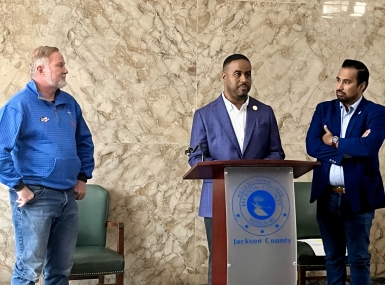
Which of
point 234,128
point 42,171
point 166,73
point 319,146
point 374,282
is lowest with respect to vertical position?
point 374,282

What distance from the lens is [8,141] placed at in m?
3.21

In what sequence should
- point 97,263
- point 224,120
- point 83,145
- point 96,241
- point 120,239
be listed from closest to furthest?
point 224,120, point 83,145, point 97,263, point 120,239, point 96,241

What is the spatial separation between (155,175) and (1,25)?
5.77ft

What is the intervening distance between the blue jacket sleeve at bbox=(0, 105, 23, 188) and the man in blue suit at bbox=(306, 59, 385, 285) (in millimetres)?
1781

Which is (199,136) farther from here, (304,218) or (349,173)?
(304,218)

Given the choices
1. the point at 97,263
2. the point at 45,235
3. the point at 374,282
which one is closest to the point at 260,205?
the point at 45,235

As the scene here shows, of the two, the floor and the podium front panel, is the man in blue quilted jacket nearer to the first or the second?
the podium front panel

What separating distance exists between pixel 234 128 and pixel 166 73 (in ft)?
5.29

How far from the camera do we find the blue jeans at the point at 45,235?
3.22 metres

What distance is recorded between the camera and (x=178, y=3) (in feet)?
15.9

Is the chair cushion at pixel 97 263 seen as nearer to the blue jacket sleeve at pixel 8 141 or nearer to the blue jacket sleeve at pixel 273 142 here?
the blue jacket sleeve at pixel 8 141

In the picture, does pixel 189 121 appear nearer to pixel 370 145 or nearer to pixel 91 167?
pixel 91 167

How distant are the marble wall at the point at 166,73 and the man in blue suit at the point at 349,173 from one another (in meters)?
1.51

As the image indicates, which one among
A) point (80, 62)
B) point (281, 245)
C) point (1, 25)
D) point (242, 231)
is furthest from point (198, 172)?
point (1, 25)
